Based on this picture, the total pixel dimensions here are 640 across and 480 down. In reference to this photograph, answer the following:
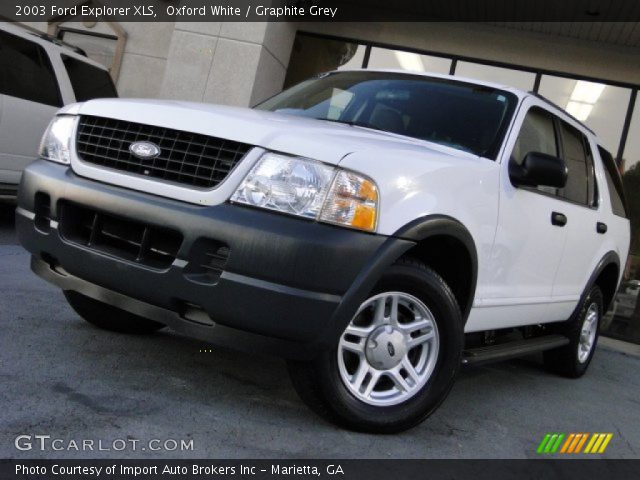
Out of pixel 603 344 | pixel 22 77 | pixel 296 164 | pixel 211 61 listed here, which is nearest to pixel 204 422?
pixel 296 164

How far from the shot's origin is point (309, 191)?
2686mm

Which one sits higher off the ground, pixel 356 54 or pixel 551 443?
pixel 356 54

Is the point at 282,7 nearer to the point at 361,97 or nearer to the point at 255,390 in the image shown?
the point at 361,97

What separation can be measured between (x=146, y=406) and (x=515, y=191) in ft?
6.92

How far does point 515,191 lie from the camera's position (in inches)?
145

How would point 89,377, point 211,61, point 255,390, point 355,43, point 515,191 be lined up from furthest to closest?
1. point 355,43
2. point 211,61
3. point 515,191
4. point 255,390
5. point 89,377

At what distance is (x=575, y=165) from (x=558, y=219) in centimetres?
77

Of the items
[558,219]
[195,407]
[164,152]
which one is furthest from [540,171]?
[195,407]

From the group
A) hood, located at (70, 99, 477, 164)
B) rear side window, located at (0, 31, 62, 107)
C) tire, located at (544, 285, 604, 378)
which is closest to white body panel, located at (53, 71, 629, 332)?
hood, located at (70, 99, 477, 164)

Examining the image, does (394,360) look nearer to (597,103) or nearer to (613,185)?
(613,185)

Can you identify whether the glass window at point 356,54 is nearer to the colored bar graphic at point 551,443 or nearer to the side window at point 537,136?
the side window at point 537,136

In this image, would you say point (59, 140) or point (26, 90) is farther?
point (26, 90)

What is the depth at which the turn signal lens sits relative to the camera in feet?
8.79

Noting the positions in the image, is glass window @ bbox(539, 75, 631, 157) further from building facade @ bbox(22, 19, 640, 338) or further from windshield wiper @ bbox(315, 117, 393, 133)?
windshield wiper @ bbox(315, 117, 393, 133)
